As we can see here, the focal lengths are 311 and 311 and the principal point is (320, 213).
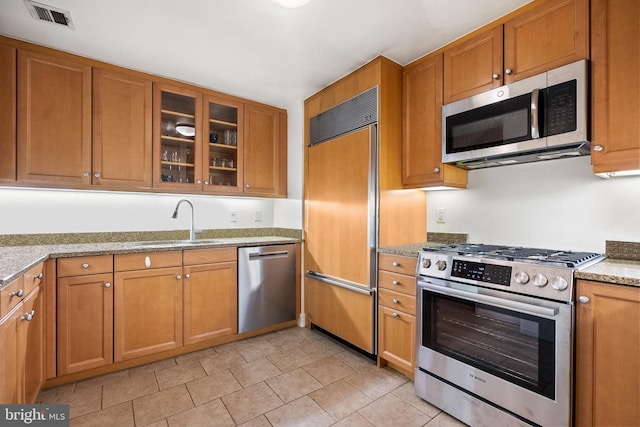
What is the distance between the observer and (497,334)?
1.64 metres

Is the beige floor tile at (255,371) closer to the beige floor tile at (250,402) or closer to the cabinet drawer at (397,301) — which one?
the beige floor tile at (250,402)

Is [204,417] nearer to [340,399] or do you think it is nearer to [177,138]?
[340,399]

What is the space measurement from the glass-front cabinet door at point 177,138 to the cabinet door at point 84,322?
952 mm

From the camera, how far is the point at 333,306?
2.78 meters

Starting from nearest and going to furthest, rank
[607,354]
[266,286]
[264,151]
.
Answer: [607,354] < [266,286] < [264,151]

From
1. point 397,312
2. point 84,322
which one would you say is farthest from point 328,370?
point 84,322

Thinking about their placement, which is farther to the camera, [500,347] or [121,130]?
[121,130]

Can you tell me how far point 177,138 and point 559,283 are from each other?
294cm

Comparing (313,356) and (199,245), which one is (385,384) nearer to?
(313,356)

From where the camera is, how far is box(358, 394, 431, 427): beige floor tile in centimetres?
A: 175

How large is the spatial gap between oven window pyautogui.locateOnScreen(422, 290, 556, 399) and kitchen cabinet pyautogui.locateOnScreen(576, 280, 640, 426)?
123mm

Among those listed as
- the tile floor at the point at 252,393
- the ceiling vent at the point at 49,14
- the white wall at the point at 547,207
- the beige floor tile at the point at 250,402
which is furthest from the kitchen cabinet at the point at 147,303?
the white wall at the point at 547,207

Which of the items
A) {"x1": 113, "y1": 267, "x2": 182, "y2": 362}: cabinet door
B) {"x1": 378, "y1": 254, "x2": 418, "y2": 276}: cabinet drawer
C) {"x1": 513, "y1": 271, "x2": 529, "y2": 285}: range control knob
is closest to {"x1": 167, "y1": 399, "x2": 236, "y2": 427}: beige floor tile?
{"x1": 113, "y1": 267, "x2": 182, "y2": 362}: cabinet door

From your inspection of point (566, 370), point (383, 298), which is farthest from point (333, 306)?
point (566, 370)
